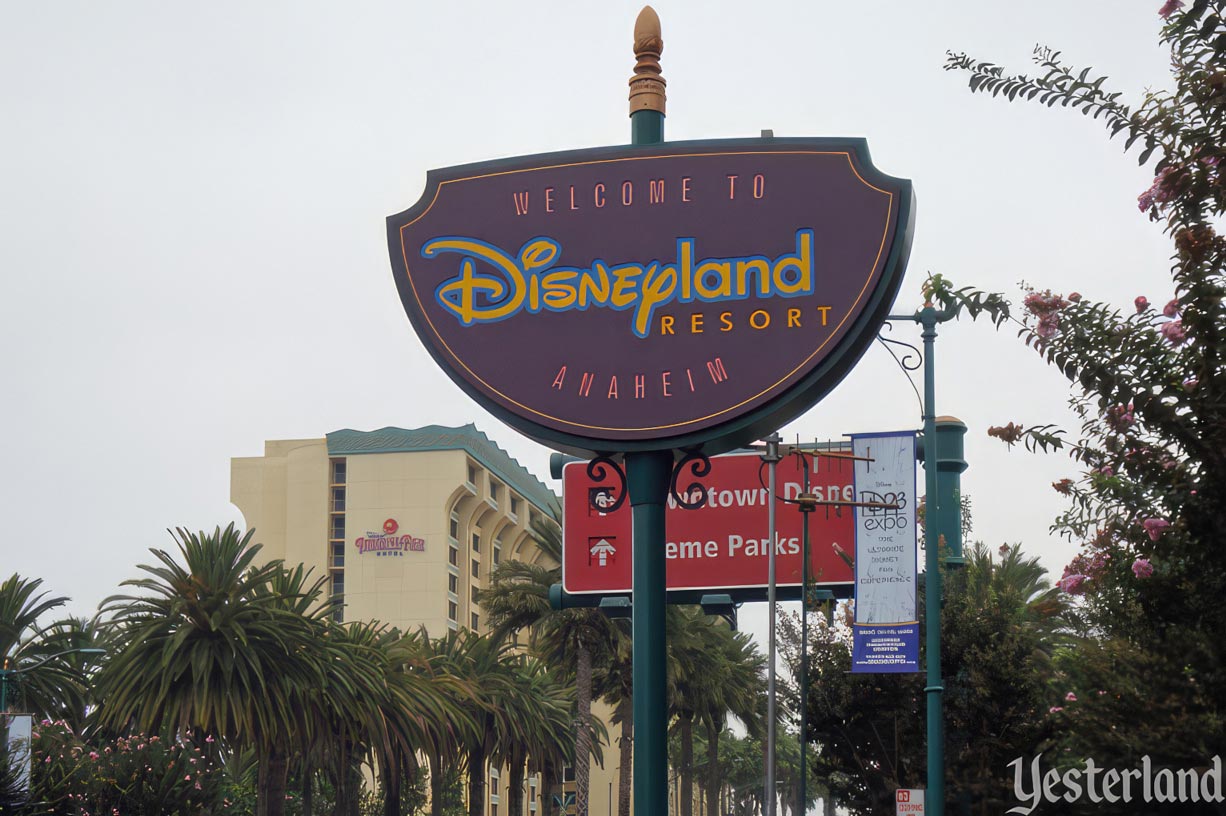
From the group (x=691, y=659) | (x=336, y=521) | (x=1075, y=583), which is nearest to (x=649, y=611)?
(x=1075, y=583)

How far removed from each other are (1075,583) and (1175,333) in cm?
507

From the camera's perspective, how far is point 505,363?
41.7 ft

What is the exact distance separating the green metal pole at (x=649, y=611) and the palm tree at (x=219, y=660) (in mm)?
39230

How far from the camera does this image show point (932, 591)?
1013 inches

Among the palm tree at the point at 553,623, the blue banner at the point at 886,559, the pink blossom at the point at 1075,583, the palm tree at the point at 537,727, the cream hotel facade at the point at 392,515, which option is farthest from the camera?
the cream hotel facade at the point at 392,515

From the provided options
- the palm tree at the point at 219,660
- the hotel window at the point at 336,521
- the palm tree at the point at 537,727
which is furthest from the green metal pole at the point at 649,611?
the hotel window at the point at 336,521

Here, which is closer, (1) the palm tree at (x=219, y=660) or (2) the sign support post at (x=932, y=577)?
(2) the sign support post at (x=932, y=577)

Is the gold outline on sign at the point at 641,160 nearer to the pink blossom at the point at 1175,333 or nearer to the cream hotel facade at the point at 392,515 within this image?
the pink blossom at the point at 1175,333

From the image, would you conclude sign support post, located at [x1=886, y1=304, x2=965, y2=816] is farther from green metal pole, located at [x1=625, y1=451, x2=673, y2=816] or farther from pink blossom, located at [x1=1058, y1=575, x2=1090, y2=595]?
green metal pole, located at [x1=625, y1=451, x2=673, y2=816]

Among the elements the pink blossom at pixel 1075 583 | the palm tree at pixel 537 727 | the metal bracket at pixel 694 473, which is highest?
the metal bracket at pixel 694 473

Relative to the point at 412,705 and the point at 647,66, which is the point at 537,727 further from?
the point at 647,66

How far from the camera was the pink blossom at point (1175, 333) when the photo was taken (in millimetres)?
11312

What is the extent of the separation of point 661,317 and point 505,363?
1.30 meters

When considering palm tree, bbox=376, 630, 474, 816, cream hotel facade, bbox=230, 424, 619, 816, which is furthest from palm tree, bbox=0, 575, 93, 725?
cream hotel facade, bbox=230, 424, 619, 816
